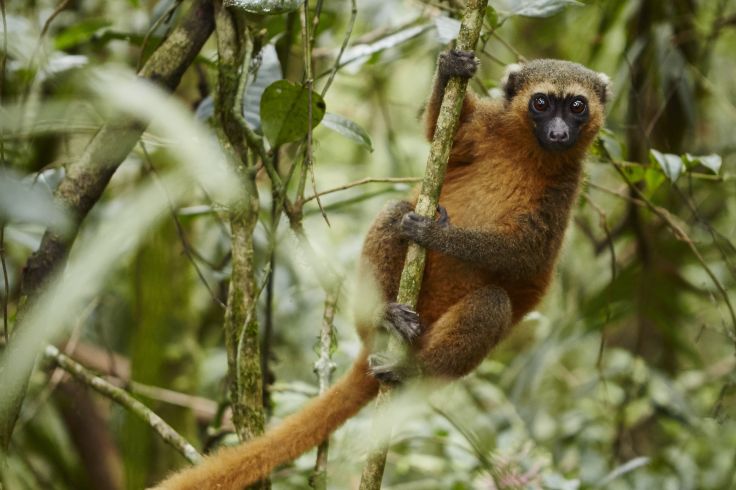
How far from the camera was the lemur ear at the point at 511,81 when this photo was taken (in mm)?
5035

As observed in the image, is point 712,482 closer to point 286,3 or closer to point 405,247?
point 405,247

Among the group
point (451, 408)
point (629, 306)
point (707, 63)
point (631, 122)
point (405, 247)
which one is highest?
point (707, 63)

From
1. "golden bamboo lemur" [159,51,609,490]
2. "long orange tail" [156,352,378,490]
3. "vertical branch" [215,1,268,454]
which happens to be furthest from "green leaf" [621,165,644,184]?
"vertical branch" [215,1,268,454]

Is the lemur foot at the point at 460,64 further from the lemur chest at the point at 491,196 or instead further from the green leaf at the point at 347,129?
the lemur chest at the point at 491,196

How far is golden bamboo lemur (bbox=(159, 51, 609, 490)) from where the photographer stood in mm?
4188

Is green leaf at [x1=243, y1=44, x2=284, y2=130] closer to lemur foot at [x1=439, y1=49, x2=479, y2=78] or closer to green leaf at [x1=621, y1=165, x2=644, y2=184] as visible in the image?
lemur foot at [x1=439, y1=49, x2=479, y2=78]

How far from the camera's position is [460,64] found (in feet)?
11.7

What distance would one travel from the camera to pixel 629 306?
6781 mm

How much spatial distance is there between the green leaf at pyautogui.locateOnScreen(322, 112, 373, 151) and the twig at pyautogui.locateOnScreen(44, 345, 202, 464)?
1664mm

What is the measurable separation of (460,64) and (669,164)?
4.51 feet

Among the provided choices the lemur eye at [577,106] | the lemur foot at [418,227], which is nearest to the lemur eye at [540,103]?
the lemur eye at [577,106]

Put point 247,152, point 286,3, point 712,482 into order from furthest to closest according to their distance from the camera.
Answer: point 712,482 → point 247,152 → point 286,3

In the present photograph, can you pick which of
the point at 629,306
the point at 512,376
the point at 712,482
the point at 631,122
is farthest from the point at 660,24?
Result: the point at 712,482

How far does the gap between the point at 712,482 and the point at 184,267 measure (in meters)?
4.45
